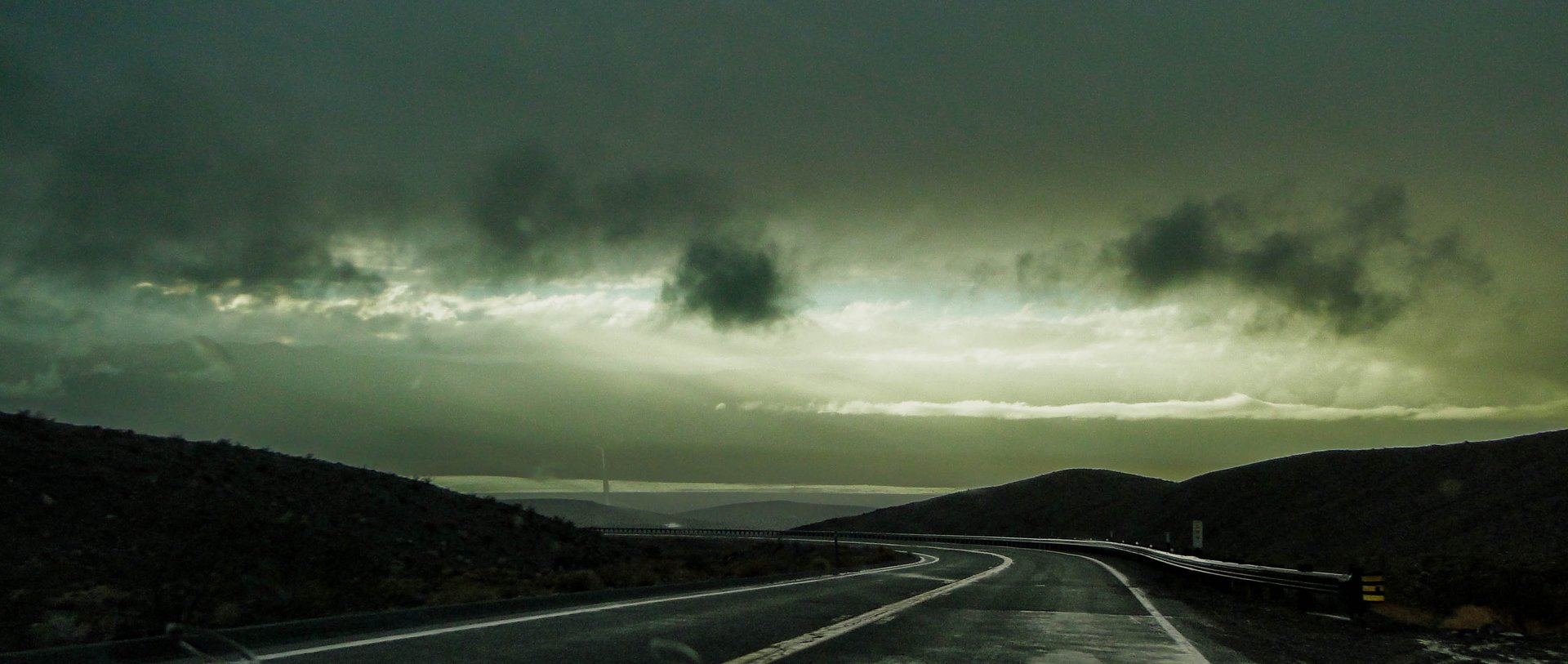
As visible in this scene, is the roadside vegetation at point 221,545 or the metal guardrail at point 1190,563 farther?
the metal guardrail at point 1190,563

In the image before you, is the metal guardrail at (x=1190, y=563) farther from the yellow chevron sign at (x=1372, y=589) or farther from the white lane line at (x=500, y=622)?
the white lane line at (x=500, y=622)

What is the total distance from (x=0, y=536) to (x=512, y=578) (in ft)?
34.3

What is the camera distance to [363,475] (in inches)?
1601

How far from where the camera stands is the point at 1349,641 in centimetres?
1417

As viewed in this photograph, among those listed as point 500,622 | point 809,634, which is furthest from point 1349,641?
point 500,622

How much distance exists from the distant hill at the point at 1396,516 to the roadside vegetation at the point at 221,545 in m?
20.0

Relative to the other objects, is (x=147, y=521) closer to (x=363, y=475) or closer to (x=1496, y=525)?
(x=363, y=475)

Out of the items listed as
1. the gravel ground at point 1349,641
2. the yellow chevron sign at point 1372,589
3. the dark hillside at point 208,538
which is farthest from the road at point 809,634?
the dark hillside at point 208,538

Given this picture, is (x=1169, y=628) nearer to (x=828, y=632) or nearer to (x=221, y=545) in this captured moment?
(x=828, y=632)

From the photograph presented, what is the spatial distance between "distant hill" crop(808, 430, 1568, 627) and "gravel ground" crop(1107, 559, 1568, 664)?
12.3ft

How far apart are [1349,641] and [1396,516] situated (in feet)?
270

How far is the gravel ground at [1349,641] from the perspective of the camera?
39.6 ft

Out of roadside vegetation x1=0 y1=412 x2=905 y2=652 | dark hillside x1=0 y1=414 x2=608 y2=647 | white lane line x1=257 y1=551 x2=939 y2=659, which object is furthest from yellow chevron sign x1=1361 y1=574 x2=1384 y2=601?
dark hillside x1=0 y1=414 x2=608 y2=647

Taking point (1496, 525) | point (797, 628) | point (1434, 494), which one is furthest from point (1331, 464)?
point (797, 628)
